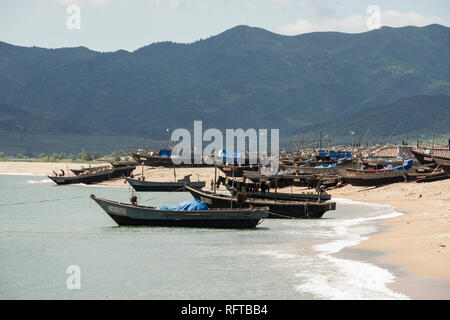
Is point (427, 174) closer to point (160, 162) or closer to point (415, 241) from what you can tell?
point (415, 241)

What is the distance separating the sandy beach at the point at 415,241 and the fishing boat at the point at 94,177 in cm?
4729

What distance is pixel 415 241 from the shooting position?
32312 millimetres

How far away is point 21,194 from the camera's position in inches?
3406

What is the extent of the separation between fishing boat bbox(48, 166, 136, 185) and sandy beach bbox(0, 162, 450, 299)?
4729cm

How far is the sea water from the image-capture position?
2519cm

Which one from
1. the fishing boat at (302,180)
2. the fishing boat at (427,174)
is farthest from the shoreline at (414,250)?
the fishing boat at (302,180)

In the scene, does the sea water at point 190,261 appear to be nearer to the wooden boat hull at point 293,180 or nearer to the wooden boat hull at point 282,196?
the wooden boat hull at point 282,196

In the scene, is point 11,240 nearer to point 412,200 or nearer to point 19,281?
point 19,281

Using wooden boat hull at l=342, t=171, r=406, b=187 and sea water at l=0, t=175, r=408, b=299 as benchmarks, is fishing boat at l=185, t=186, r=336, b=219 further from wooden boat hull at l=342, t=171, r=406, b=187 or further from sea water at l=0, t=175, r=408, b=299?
wooden boat hull at l=342, t=171, r=406, b=187

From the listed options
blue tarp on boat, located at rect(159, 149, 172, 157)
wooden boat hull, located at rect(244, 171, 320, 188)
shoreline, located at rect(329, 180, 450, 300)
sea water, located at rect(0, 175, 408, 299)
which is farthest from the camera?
blue tarp on boat, located at rect(159, 149, 172, 157)

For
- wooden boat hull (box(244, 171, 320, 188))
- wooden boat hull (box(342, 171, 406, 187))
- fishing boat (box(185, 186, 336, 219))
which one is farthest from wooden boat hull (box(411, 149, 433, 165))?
fishing boat (box(185, 186, 336, 219))

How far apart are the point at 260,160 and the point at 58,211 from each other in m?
49.8

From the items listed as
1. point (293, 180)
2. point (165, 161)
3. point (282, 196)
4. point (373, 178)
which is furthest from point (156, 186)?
point (282, 196)

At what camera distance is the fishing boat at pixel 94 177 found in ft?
338
